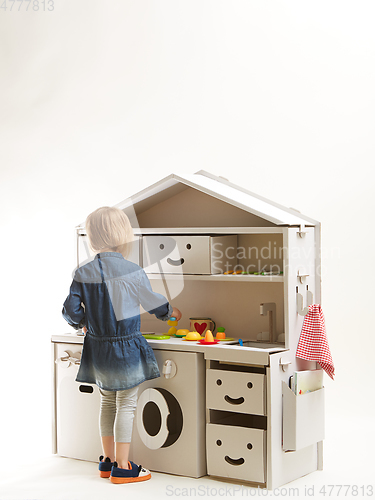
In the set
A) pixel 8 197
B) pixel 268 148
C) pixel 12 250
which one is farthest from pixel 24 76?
pixel 268 148

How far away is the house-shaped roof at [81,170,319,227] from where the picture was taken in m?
2.76

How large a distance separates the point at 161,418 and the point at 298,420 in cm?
58

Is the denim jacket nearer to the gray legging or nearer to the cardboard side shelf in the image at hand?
the gray legging

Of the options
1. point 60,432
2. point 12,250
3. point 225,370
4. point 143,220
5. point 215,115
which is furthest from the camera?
point 12,250

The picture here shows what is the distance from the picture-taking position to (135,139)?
13.8 feet

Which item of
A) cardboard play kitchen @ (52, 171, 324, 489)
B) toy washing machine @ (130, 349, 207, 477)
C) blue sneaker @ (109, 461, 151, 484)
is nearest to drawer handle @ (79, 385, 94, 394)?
Answer: cardboard play kitchen @ (52, 171, 324, 489)

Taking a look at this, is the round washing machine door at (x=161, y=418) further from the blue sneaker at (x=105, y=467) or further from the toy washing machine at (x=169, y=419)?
the blue sneaker at (x=105, y=467)

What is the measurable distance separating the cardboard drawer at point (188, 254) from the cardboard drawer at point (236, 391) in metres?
0.48

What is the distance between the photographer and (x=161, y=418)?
8.93 ft

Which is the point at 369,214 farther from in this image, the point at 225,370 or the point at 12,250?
the point at 12,250

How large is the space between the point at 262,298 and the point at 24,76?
97.4 inches

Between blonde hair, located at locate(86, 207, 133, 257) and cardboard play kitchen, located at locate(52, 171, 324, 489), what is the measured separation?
12.1 inches

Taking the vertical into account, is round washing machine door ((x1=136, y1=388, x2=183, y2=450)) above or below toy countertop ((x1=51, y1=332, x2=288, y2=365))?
below

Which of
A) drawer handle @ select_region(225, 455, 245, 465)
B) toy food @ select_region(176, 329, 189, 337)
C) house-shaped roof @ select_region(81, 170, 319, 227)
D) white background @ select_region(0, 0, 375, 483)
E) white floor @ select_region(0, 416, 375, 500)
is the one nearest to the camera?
white floor @ select_region(0, 416, 375, 500)
